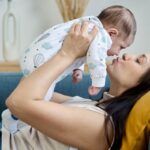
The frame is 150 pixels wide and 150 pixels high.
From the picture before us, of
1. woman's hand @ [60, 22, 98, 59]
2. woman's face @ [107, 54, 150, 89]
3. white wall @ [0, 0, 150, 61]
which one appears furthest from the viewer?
white wall @ [0, 0, 150, 61]

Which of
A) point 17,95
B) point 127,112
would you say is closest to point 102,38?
point 127,112

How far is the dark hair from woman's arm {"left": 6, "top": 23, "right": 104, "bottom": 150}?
59 millimetres

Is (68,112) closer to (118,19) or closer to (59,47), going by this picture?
(59,47)

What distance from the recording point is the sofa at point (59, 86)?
2.04 m

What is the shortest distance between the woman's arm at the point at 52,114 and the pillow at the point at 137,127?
98 millimetres

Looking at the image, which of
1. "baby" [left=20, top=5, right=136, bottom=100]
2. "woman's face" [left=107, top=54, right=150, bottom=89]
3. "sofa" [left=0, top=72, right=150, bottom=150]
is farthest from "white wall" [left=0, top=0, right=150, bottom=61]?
"woman's face" [left=107, top=54, right=150, bottom=89]

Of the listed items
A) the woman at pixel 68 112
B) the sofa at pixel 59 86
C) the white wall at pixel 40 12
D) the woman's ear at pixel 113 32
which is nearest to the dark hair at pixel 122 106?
the woman at pixel 68 112

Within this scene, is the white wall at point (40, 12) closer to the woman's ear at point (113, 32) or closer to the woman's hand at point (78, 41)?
the woman's ear at point (113, 32)

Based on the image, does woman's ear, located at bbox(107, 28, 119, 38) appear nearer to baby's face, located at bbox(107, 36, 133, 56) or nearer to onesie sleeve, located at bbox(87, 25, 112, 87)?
baby's face, located at bbox(107, 36, 133, 56)

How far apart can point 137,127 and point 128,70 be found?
0.38 meters

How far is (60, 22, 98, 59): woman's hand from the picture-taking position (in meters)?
1.31

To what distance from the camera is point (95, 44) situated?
136 cm

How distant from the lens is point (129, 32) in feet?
5.22

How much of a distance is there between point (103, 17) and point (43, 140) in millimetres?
632
